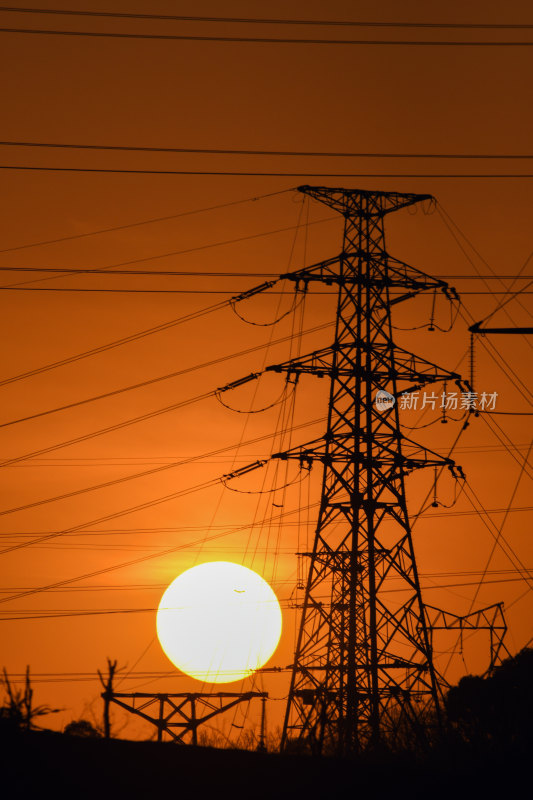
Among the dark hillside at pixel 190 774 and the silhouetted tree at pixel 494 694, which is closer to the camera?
the dark hillside at pixel 190 774

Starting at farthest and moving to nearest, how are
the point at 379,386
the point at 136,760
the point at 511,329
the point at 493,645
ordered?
the point at 493,645
the point at 379,386
the point at 511,329
the point at 136,760

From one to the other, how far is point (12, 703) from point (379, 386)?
16895 mm

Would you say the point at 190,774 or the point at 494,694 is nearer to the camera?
the point at 190,774

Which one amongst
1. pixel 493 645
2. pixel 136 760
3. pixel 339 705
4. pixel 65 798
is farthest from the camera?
pixel 493 645

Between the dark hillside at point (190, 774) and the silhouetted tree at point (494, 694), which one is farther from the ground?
the silhouetted tree at point (494, 694)

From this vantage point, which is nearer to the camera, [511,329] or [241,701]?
[511,329]

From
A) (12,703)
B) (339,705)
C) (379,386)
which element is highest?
(379,386)

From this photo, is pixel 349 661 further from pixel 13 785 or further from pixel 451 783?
pixel 13 785

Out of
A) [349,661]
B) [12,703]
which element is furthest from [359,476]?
[12,703]

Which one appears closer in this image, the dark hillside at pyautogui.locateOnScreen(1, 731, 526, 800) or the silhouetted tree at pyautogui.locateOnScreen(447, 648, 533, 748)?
the dark hillside at pyautogui.locateOnScreen(1, 731, 526, 800)

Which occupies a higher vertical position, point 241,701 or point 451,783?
point 241,701

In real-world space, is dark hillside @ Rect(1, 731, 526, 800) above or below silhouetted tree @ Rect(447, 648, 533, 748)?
below

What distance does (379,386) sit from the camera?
1431 inches

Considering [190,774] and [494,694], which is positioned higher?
[494,694]
